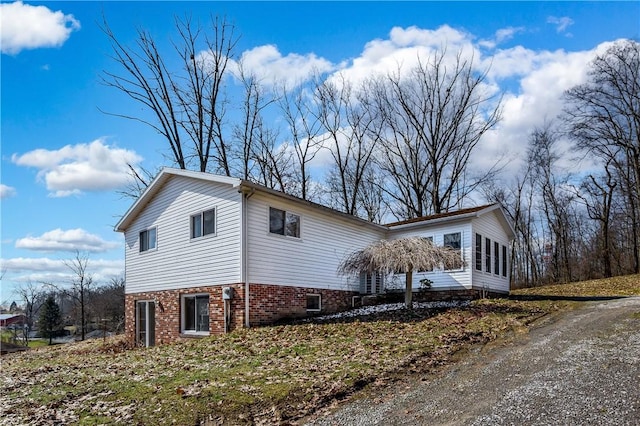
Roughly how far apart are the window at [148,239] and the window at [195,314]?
3.06 m

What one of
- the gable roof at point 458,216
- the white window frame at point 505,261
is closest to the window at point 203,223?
the gable roof at point 458,216

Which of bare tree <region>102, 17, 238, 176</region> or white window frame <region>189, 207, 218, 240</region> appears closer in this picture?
white window frame <region>189, 207, 218, 240</region>

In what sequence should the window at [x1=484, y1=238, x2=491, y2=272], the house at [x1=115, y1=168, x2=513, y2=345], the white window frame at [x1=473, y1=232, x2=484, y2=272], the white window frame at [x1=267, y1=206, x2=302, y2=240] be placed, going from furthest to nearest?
the window at [x1=484, y1=238, x2=491, y2=272] → the white window frame at [x1=473, y1=232, x2=484, y2=272] → the white window frame at [x1=267, y1=206, x2=302, y2=240] → the house at [x1=115, y1=168, x2=513, y2=345]

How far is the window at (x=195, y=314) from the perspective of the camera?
14.9 metres

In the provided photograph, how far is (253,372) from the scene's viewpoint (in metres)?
8.49

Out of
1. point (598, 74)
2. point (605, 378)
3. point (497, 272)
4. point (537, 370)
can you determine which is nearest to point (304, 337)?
point (537, 370)

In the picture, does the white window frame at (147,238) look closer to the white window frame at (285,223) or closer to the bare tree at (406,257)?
the white window frame at (285,223)

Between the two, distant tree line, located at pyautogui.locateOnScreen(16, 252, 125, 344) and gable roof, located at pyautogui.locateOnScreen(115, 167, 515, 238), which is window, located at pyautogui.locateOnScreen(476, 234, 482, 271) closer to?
gable roof, located at pyautogui.locateOnScreen(115, 167, 515, 238)

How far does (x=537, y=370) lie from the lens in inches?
300

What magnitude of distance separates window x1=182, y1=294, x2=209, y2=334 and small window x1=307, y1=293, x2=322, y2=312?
333 cm

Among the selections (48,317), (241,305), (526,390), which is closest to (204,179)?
(241,305)

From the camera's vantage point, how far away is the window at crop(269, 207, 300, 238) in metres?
14.8

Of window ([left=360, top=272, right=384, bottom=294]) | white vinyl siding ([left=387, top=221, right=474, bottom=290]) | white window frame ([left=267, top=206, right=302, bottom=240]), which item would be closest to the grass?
white window frame ([left=267, top=206, right=302, bottom=240])

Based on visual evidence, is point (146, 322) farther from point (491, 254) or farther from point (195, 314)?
point (491, 254)
